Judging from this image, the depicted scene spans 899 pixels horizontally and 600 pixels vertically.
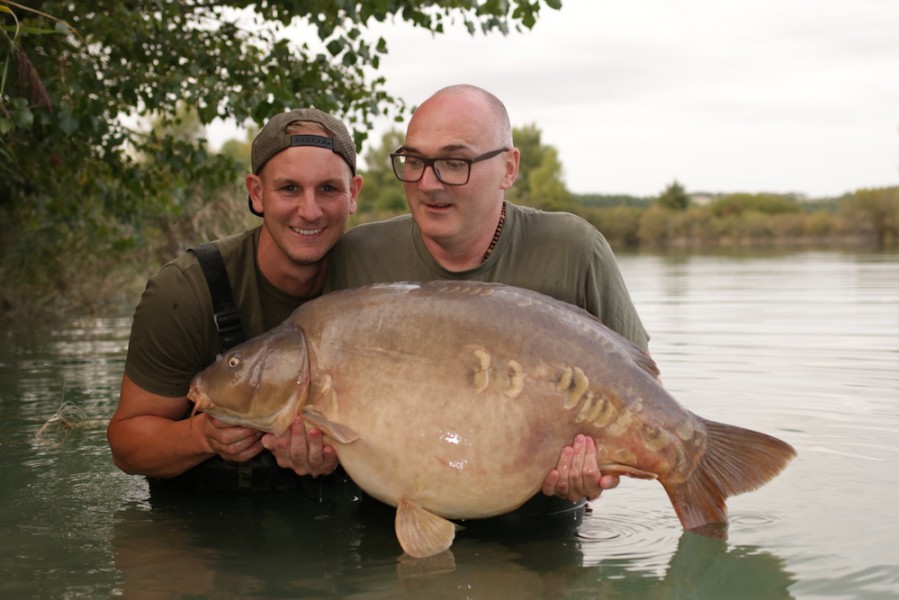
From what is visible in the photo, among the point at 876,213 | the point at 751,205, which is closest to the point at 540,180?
the point at 751,205

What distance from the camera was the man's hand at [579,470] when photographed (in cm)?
378

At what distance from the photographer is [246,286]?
4.88m

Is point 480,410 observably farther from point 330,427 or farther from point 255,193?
point 255,193

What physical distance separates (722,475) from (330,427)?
1365mm

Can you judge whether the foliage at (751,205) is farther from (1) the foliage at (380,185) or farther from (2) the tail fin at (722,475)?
(2) the tail fin at (722,475)

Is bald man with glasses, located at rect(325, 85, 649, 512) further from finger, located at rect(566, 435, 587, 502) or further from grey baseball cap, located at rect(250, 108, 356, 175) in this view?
finger, located at rect(566, 435, 587, 502)

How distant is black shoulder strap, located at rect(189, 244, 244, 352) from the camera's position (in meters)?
4.70

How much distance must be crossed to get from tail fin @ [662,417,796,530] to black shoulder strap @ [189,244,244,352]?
1947 millimetres

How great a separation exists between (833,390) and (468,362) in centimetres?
492

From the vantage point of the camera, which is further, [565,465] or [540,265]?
[540,265]

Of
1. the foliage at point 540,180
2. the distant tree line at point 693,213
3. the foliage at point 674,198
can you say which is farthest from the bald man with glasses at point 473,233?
the foliage at point 674,198

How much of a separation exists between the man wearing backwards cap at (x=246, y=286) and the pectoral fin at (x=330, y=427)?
A: 790mm

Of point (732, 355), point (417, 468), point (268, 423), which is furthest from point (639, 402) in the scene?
point (732, 355)

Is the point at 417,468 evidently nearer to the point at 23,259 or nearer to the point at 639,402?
the point at 639,402
